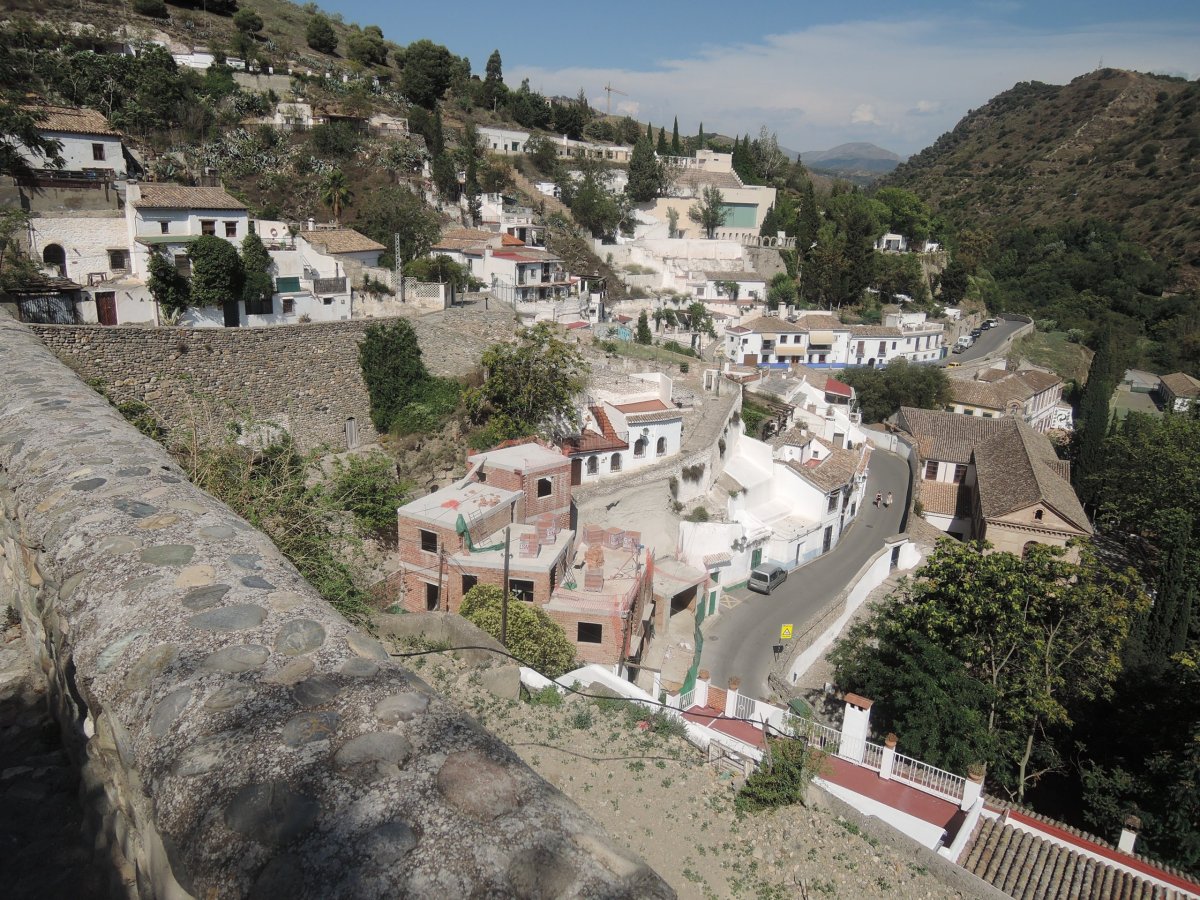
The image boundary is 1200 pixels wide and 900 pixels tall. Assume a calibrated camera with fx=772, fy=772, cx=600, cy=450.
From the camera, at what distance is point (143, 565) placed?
2.46 meters

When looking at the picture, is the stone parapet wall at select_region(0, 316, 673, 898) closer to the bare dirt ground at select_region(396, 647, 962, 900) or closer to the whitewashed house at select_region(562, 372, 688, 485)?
the bare dirt ground at select_region(396, 647, 962, 900)

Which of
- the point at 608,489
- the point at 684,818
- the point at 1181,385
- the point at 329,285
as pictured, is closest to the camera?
the point at 684,818

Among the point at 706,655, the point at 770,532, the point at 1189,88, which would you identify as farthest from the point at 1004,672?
the point at 1189,88

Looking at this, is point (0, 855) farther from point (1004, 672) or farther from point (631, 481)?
point (631, 481)

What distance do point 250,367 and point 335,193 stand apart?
20111 mm

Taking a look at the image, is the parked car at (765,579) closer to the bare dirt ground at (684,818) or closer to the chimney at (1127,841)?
the chimney at (1127,841)

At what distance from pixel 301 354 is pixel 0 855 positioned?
48.2 ft

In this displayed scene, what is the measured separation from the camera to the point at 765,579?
20.6 metres

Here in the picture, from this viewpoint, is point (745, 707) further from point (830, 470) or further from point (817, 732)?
point (830, 470)

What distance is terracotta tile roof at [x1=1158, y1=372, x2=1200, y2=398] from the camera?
4386cm

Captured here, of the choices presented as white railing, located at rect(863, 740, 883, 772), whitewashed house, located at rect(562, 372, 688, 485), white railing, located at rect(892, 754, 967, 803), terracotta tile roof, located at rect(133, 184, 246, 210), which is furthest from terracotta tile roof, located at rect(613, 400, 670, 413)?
terracotta tile roof, located at rect(133, 184, 246, 210)

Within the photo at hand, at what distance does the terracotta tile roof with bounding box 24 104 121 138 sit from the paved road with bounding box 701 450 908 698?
2411 centimetres

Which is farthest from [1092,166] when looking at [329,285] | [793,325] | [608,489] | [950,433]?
[329,285]

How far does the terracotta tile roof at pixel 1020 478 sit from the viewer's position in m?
21.6
